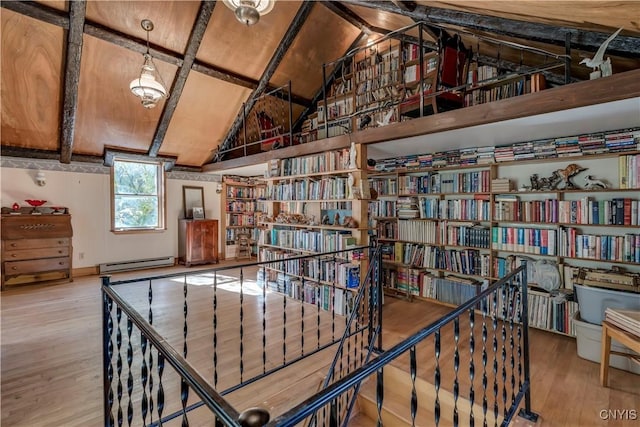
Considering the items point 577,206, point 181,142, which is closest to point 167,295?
point 181,142

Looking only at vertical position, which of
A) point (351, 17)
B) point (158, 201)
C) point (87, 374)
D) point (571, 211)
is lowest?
point (87, 374)

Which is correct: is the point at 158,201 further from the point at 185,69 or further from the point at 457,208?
the point at 457,208

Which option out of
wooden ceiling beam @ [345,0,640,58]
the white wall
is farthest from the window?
wooden ceiling beam @ [345,0,640,58]

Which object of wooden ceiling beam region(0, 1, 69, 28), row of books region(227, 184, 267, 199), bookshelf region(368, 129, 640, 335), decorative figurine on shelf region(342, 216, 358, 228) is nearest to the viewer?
bookshelf region(368, 129, 640, 335)

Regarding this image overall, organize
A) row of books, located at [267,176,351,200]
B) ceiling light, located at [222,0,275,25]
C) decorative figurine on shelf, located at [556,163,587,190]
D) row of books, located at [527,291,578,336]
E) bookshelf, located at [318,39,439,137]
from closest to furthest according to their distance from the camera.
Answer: ceiling light, located at [222,0,275,25], row of books, located at [527,291,578,336], decorative figurine on shelf, located at [556,163,587,190], row of books, located at [267,176,351,200], bookshelf, located at [318,39,439,137]

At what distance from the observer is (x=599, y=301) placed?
102 inches

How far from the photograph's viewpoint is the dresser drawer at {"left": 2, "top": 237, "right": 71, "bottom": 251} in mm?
4641

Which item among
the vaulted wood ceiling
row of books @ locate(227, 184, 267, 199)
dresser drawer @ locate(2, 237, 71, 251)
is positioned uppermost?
the vaulted wood ceiling

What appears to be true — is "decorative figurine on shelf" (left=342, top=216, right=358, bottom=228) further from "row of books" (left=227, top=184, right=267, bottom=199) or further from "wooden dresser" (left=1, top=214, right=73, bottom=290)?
"wooden dresser" (left=1, top=214, right=73, bottom=290)

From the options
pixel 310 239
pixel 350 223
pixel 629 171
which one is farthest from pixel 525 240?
pixel 310 239

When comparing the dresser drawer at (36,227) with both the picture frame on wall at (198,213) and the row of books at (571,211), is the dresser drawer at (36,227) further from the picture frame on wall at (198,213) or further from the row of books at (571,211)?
the row of books at (571,211)

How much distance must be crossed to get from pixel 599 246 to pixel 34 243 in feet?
25.4

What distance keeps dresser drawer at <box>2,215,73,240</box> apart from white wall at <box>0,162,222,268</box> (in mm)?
389

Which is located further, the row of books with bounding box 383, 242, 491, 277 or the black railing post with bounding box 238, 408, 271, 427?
the row of books with bounding box 383, 242, 491, 277
